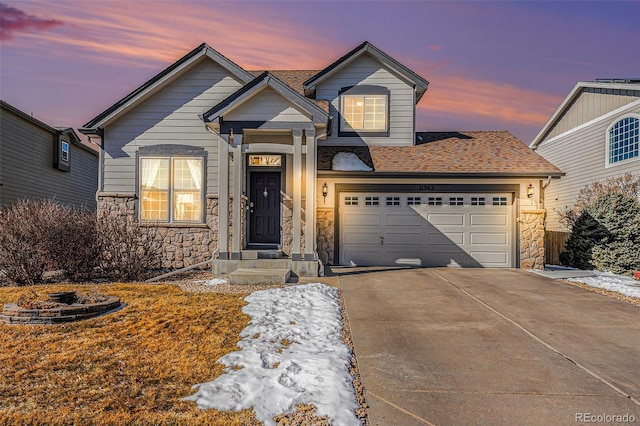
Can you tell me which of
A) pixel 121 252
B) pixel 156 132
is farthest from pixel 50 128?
pixel 121 252

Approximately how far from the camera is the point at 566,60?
15312 mm

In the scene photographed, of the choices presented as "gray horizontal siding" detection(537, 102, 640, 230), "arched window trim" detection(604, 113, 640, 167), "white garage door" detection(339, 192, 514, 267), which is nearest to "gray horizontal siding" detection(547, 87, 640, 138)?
"gray horizontal siding" detection(537, 102, 640, 230)

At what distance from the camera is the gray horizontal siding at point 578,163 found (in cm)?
1455

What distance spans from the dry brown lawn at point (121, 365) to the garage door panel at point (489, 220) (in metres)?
9.02

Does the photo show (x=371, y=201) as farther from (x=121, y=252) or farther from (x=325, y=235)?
(x=121, y=252)

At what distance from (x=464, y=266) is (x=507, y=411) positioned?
372 inches

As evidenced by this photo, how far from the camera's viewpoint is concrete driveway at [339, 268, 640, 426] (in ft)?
10.7

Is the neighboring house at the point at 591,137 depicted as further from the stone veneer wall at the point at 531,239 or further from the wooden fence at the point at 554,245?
the stone veneer wall at the point at 531,239

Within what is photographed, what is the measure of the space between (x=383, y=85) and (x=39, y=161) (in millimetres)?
15537

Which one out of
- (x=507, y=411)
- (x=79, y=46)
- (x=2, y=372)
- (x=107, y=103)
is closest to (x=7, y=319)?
(x=2, y=372)

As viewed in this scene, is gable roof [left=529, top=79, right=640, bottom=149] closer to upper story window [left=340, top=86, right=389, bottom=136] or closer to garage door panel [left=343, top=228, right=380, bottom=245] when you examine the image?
upper story window [left=340, top=86, right=389, bottom=136]

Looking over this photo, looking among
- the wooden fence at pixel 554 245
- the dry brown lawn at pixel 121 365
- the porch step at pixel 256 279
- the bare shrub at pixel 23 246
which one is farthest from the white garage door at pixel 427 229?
the bare shrub at pixel 23 246

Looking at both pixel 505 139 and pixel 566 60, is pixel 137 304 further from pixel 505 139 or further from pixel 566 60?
pixel 566 60

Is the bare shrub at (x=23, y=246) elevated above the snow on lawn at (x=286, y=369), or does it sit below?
above
